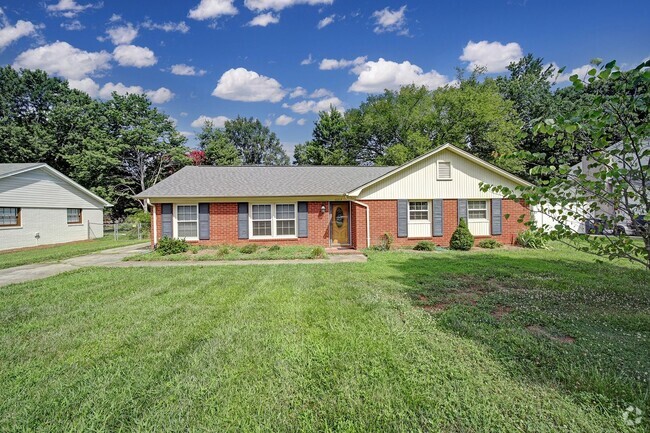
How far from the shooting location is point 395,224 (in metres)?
12.9

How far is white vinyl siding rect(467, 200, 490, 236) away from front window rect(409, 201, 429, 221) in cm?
199

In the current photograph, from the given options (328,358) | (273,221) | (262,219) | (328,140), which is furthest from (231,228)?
(328,140)

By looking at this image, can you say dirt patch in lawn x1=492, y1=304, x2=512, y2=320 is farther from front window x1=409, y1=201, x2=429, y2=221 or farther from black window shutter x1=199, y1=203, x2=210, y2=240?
black window shutter x1=199, y1=203, x2=210, y2=240

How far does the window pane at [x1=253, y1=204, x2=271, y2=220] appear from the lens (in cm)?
1351

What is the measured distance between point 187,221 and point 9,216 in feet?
35.2

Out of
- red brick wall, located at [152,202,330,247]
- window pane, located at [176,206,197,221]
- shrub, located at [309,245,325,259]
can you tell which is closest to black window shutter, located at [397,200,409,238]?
red brick wall, located at [152,202,330,247]

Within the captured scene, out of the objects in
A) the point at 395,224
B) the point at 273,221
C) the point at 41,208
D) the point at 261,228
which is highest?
A: the point at 41,208

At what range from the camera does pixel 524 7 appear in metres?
9.87

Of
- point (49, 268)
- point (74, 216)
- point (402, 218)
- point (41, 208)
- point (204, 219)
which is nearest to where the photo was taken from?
point (49, 268)

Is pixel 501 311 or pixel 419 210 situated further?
pixel 419 210

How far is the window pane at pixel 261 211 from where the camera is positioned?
13.5 m

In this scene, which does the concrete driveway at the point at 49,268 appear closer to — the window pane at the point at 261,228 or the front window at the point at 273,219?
the window pane at the point at 261,228

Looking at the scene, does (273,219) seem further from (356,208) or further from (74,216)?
(74,216)

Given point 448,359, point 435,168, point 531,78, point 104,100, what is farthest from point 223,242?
point 531,78
